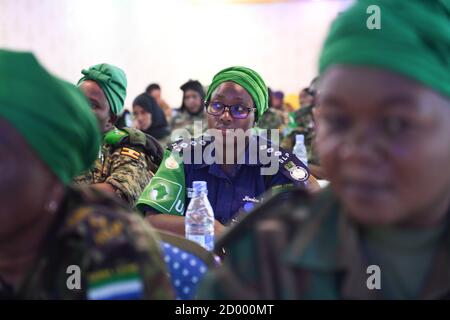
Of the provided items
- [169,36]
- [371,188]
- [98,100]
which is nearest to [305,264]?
[371,188]

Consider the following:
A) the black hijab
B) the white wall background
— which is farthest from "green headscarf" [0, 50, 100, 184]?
the black hijab

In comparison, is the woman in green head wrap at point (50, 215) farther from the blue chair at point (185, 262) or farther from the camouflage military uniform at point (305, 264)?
the blue chair at point (185, 262)

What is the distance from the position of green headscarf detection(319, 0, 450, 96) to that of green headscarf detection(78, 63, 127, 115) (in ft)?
7.66

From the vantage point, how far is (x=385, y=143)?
0.87 meters

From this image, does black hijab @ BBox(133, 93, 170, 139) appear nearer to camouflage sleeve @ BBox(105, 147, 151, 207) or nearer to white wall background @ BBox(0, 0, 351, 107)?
white wall background @ BBox(0, 0, 351, 107)

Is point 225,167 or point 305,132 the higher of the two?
point 225,167

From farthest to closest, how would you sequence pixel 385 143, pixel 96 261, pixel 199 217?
pixel 199 217
pixel 96 261
pixel 385 143

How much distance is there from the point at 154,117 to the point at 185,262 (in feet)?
17.6

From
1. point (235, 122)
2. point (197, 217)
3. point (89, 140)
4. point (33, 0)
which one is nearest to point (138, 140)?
point (235, 122)

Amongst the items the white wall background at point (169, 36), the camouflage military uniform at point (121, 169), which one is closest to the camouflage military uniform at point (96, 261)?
the camouflage military uniform at point (121, 169)

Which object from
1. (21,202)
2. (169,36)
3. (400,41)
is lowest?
(21,202)

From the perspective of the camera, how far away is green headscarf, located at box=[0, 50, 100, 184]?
102 cm

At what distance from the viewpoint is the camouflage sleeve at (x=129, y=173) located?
2938 mm

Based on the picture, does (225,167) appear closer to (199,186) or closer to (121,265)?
(199,186)
